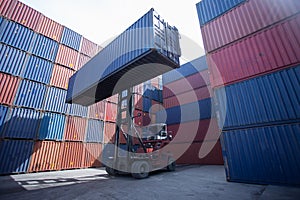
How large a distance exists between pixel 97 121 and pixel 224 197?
12.7m

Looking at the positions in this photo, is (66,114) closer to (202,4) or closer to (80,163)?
(80,163)

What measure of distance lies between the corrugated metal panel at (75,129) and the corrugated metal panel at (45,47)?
18.5 ft

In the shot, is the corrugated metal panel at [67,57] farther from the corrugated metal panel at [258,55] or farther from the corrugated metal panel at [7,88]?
the corrugated metal panel at [258,55]

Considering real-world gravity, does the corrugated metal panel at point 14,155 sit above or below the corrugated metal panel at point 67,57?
below

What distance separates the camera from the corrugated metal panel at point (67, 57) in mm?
12931

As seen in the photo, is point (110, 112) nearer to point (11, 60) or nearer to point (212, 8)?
point (11, 60)

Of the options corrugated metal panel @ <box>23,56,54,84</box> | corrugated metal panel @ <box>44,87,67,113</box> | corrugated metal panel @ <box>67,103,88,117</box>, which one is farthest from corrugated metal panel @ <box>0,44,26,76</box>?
corrugated metal panel @ <box>67,103,88,117</box>

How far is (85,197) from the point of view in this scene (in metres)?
4.52

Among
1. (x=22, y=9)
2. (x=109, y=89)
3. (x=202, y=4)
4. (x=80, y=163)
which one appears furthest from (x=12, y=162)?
(x=202, y=4)

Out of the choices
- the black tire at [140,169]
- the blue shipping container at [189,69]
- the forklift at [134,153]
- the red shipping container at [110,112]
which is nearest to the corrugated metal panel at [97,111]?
the red shipping container at [110,112]

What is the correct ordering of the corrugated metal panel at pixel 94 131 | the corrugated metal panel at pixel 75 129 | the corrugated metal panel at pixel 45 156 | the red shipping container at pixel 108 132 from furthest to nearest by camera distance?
the red shipping container at pixel 108 132, the corrugated metal panel at pixel 94 131, the corrugated metal panel at pixel 75 129, the corrugated metal panel at pixel 45 156

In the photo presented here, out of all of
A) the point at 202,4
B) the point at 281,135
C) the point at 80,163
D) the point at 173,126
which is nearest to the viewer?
the point at 281,135

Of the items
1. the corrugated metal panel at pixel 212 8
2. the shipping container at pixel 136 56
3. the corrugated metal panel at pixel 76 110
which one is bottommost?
the corrugated metal panel at pixel 76 110

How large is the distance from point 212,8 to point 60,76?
12902 millimetres
